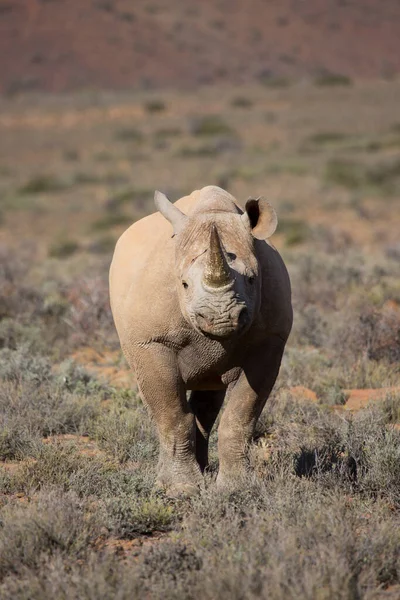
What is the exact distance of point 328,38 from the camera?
79250mm

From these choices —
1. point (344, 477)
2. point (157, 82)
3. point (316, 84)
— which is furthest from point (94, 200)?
point (157, 82)

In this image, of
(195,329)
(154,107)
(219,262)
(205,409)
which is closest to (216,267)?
(219,262)

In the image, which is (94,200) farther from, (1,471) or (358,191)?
(1,471)

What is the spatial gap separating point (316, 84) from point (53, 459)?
5325 cm

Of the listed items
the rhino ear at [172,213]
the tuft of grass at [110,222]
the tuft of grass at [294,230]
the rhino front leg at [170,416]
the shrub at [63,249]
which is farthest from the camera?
the tuft of grass at [110,222]

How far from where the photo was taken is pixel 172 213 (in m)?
5.23

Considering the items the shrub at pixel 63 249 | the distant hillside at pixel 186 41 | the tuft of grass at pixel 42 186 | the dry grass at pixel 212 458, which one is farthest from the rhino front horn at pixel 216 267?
the distant hillside at pixel 186 41

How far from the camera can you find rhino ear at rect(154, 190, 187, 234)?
5168 mm

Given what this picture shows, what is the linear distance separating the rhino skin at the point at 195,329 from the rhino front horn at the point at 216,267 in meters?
0.21

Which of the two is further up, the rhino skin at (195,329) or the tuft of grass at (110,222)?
the rhino skin at (195,329)

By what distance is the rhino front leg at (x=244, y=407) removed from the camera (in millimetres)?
5277

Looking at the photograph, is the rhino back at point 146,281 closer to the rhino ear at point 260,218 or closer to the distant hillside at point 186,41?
the rhino ear at point 260,218

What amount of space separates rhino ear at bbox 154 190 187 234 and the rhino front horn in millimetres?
782

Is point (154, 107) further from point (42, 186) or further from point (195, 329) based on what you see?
point (195, 329)
